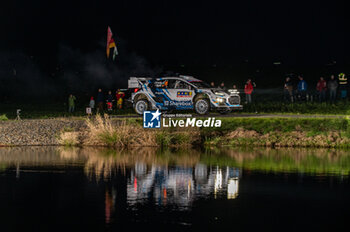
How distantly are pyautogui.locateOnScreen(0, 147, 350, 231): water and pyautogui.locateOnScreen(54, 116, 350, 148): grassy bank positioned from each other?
10.5ft

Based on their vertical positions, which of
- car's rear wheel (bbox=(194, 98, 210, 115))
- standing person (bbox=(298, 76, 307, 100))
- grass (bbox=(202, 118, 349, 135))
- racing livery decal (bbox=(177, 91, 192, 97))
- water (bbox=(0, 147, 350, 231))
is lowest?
water (bbox=(0, 147, 350, 231))

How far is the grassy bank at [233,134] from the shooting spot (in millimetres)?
30312

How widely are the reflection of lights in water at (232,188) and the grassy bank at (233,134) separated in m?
10.8

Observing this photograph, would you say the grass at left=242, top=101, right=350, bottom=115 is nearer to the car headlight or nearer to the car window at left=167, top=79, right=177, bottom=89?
the car headlight

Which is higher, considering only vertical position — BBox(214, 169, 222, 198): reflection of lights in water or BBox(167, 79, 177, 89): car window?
BBox(167, 79, 177, 89): car window

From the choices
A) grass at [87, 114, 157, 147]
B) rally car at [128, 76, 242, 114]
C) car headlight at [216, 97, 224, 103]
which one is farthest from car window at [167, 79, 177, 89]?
grass at [87, 114, 157, 147]

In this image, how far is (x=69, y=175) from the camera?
20.8m

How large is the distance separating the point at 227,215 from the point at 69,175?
7444 mm

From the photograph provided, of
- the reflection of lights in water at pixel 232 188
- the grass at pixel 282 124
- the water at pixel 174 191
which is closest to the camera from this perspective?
the water at pixel 174 191

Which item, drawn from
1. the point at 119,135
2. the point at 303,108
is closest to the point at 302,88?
the point at 303,108

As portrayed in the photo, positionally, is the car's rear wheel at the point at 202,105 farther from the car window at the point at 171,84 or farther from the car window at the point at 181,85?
the car window at the point at 171,84

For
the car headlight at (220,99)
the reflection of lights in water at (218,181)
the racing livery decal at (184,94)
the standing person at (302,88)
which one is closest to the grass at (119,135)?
the racing livery decal at (184,94)

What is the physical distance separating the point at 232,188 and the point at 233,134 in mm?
13325

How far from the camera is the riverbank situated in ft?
99.7
